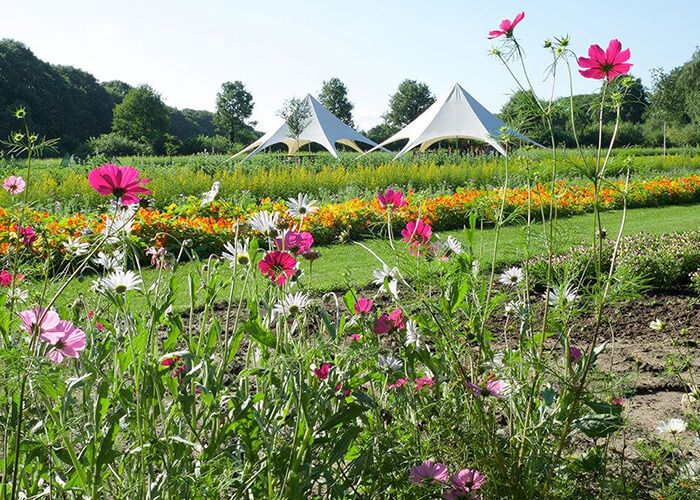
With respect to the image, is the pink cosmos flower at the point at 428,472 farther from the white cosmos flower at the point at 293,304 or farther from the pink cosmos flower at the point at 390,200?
the pink cosmos flower at the point at 390,200

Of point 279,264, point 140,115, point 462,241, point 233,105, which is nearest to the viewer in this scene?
point 279,264

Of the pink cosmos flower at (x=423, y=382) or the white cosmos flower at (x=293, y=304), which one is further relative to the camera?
the pink cosmos flower at (x=423, y=382)

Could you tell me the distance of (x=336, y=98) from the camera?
2721 inches

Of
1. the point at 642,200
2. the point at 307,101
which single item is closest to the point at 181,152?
the point at 307,101

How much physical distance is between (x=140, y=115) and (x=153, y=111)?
1120mm

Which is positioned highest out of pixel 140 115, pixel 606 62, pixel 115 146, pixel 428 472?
pixel 140 115

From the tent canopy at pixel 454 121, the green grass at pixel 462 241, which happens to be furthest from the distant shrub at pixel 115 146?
the green grass at pixel 462 241

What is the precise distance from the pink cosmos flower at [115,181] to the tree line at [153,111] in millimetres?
20917

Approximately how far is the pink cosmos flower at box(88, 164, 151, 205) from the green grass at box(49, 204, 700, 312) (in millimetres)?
533

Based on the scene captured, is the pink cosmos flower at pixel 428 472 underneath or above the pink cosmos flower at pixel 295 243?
underneath

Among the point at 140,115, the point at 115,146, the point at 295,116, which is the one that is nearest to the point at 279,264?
the point at 295,116

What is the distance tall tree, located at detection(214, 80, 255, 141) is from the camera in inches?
2471

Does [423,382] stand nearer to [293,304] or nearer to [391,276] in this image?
[391,276]

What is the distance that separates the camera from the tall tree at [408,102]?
6700cm
